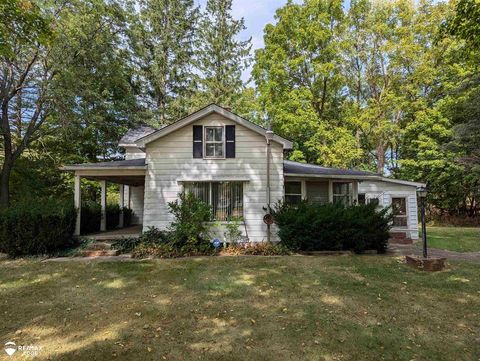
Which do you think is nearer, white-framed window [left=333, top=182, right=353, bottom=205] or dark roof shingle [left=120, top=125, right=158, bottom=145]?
white-framed window [left=333, top=182, right=353, bottom=205]

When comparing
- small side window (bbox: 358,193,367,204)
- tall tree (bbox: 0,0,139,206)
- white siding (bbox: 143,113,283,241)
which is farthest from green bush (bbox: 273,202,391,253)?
tall tree (bbox: 0,0,139,206)

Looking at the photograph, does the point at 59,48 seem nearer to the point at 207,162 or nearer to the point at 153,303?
the point at 207,162

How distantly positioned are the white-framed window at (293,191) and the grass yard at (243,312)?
15.9 ft

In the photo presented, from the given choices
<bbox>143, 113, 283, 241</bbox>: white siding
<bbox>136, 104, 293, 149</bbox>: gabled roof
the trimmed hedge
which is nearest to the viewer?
<bbox>136, 104, 293, 149</bbox>: gabled roof

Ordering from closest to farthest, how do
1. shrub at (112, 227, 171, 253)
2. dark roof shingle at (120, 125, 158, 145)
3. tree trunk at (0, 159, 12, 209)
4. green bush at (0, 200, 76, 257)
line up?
1. green bush at (0, 200, 76, 257)
2. shrub at (112, 227, 171, 253)
3. tree trunk at (0, 159, 12, 209)
4. dark roof shingle at (120, 125, 158, 145)

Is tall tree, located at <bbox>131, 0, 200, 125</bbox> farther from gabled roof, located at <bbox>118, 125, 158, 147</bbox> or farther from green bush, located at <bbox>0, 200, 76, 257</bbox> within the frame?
green bush, located at <bbox>0, 200, 76, 257</bbox>

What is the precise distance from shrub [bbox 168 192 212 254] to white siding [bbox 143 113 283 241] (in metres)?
0.76

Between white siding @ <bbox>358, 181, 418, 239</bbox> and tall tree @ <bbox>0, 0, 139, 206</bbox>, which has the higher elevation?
tall tree @ <bbox>0, 0, 139, 206</bbox>

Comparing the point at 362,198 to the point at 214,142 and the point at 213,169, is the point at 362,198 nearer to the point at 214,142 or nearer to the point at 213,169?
the point at 213,169

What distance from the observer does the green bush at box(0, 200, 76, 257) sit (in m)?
8.88

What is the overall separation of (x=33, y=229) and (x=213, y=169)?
5996mm

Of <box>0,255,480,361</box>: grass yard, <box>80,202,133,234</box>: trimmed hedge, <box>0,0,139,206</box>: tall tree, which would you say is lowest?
<box>0,255,480,361</box>: grass yard

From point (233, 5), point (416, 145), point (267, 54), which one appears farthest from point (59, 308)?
point (233, 5)

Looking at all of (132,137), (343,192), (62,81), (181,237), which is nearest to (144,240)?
(181,237)
